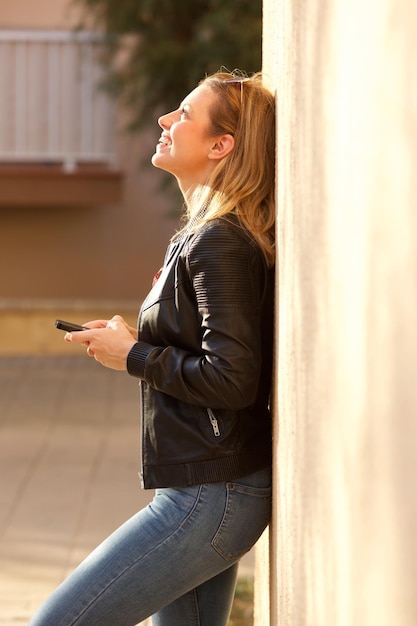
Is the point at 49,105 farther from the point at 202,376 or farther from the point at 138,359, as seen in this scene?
the point at 202,376

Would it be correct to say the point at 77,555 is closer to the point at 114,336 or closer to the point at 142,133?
the point at 114,336

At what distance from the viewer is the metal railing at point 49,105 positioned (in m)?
11.5

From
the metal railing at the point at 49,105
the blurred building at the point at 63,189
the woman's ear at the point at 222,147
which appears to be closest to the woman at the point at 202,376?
the woman's ear at the point at 222,147

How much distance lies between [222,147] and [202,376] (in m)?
0.59

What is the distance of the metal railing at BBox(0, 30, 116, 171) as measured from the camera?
11453 millimetres

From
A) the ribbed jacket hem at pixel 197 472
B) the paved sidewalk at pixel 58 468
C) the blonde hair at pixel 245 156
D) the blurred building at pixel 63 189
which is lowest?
the paved sidewalk at pixel 58 468

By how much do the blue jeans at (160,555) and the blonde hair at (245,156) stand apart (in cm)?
60

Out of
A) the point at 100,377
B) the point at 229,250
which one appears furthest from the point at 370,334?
the point at 100,377

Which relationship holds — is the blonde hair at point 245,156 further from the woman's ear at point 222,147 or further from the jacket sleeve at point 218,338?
the jacket sleeve at point 218,338

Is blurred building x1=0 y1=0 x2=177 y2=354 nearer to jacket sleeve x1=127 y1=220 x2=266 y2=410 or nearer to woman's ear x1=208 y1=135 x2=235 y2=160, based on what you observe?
woman's ear x1=208 y1=135 x2=235 y2=160

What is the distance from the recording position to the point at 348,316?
56.0 inches

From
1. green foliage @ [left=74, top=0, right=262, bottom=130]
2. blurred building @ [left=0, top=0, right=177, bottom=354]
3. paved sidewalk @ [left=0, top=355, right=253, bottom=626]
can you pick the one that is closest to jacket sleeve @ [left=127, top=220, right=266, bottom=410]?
paved sidewalk @ [left=0, top=355, right=253, bottom=626]

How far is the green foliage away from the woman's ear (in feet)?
22.8

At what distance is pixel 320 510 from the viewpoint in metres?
1.69
